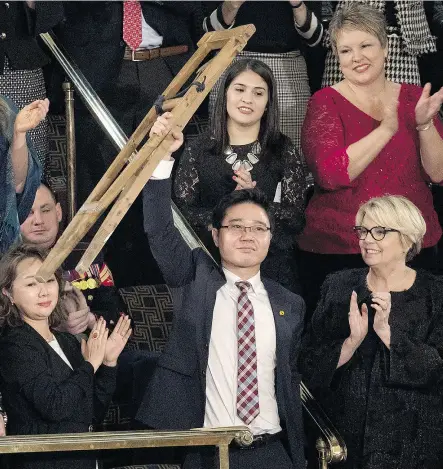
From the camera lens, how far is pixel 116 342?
5906 millimetres

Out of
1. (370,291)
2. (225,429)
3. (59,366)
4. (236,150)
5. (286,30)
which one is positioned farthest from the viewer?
(286,30)

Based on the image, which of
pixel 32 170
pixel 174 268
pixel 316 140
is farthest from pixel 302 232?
pixel 32 170

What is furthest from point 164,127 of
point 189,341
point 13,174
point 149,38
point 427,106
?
point 149,38

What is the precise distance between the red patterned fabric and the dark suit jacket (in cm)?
83

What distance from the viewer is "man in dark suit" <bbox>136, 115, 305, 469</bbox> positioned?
5801 mm

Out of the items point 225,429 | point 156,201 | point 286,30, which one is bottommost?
point 225,429

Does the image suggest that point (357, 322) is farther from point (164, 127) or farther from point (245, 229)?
point (164, 127)

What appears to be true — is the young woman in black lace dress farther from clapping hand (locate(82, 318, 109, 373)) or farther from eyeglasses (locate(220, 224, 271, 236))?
clapping hand (locate(82, 318, 109, 373))

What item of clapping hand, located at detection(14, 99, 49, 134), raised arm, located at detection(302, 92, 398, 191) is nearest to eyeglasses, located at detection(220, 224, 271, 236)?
raised arm, located at detection(302, 92, 398, 191)

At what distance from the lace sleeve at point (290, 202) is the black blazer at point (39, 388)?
1.35 meters

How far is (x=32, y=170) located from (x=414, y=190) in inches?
78.1

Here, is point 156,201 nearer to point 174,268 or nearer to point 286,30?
point 174,268

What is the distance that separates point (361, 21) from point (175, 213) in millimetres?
1290

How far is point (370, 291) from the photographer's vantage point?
244 inches
